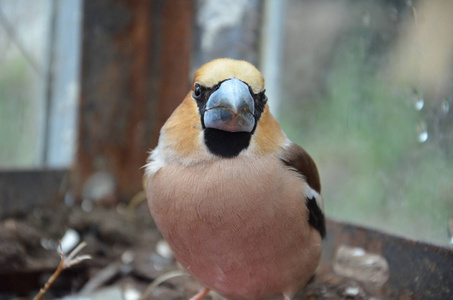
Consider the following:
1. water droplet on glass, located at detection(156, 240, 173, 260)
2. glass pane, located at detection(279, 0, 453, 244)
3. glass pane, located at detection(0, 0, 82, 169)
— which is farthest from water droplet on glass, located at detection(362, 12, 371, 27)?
glass pane, located at detection(0, 0, 82, 169)

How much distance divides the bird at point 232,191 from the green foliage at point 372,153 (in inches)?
24.4

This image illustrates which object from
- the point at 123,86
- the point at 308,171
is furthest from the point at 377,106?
the point at 123,86

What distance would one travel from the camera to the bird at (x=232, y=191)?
1.80 meters

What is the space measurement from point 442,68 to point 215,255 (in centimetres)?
130

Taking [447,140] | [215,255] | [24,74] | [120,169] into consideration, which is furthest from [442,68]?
[24,74]

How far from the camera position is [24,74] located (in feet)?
11.9

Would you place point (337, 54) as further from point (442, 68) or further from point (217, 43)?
point (442, 68)

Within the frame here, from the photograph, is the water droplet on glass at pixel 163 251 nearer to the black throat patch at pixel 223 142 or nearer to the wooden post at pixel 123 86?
the wooden post at pixel 123 86

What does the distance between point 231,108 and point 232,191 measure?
314mm

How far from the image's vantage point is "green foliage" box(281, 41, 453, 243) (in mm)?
2252

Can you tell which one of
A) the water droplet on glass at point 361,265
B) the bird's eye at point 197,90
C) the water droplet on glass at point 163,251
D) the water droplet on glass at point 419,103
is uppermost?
the bird's eye at point 197,90

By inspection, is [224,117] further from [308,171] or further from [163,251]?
[163,251]

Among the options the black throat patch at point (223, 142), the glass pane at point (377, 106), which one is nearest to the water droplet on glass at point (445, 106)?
the glass pane at point (377, 106)

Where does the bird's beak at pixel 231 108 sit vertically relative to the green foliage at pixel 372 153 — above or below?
above
